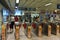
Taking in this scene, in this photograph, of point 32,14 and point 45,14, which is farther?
point 32,14

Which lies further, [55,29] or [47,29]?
[55,29]

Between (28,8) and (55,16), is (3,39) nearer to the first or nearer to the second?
(55,16)

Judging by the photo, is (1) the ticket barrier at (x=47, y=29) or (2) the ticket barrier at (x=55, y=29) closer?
(1) the ticket barrier at (x=47, y=29)

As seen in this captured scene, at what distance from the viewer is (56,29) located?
1188cm

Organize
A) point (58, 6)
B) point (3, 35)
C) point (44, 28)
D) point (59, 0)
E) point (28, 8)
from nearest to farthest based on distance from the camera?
point (3, 35) → point (44, 28) → point (59, 0) → point (58, 6) → point (28, 8)

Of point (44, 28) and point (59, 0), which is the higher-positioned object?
point (59, 0)

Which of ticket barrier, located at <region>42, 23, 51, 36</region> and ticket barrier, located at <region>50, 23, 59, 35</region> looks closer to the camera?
ticket barrier, located at <region>42, 23, 51, 36</region>

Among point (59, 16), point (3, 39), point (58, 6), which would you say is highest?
point (58, 6)

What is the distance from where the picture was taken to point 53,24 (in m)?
12.6

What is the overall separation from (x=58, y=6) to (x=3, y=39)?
9217 mm

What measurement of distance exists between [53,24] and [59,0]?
10.2ft

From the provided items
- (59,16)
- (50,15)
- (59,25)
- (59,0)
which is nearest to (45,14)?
(50,15)

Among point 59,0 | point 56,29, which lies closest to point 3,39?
point 56,29

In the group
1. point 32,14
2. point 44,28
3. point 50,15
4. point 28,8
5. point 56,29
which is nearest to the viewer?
point 56,29
